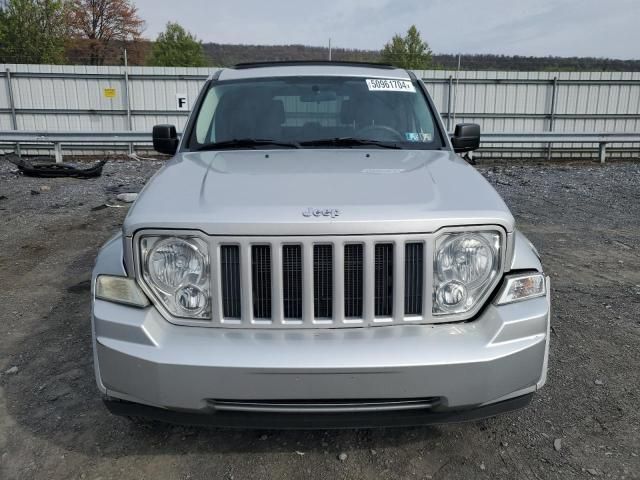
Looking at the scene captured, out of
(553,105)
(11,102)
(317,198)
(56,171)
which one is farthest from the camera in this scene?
(553,105)

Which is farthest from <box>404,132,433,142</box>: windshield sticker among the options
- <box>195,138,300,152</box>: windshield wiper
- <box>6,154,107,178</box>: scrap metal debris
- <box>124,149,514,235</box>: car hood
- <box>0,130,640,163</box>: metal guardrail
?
<box>0,130,640,163</box>: metal guardrail

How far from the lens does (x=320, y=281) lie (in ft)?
7.13

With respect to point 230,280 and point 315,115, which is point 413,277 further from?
point 315,115

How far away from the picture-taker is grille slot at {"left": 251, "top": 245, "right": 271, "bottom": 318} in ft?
7.06

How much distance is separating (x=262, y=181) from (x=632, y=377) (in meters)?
2.48

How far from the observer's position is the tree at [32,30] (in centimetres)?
3062

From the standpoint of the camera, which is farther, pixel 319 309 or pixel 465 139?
pixel 465 139

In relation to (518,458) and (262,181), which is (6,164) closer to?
(262,181)

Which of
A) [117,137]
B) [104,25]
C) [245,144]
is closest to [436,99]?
[117,137]

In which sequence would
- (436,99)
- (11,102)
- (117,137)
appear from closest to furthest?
1. (117,137)
2. (11,102)
3. (436,99)

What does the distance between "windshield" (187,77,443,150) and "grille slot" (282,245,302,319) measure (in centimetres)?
137

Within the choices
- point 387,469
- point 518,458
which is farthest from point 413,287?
point 518,458

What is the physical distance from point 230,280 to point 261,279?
5.0 inches

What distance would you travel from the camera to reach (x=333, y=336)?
2.14 metres
